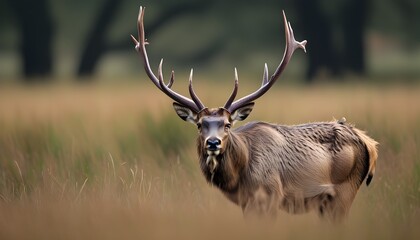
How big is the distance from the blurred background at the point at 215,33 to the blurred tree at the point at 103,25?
0.08 feet

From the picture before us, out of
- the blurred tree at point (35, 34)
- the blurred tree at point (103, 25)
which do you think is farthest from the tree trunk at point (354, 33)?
the blurred tree at point (35, 34)

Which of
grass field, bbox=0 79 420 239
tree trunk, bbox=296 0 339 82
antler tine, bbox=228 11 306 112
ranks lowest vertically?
grass field, bbox=0 79 420 239

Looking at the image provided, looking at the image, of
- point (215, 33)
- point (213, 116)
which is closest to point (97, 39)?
point (215, 33)

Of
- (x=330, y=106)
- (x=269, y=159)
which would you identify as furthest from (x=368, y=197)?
(x=330, y=106)

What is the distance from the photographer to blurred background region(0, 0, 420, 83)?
24234 mm

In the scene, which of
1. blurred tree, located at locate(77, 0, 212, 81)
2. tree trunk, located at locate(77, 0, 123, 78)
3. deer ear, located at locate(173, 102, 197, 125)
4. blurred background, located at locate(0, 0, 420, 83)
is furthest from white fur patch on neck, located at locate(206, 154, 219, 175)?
tree trunk, located at locate(77, 0, 123, 78)

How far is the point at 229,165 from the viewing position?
700 cm

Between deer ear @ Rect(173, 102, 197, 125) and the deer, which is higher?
deer ear @ Rect(173, 102, 197, 125)

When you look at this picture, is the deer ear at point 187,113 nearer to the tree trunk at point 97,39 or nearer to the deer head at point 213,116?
the deer head at point 213,116

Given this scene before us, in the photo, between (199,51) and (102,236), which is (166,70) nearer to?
(199,51)

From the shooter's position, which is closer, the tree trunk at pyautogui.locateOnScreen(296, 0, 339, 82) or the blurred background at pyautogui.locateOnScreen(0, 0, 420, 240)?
the blurred background at pyautogui.locateOnScreen(0, 0, 420, 240)

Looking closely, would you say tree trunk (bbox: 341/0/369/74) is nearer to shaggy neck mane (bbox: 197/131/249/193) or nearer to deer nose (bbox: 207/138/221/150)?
shaggy neck mane (bbox: 197/131/249/193)

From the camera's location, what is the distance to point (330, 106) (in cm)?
1226

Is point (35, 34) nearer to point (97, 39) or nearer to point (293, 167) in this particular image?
point (97, 39)
